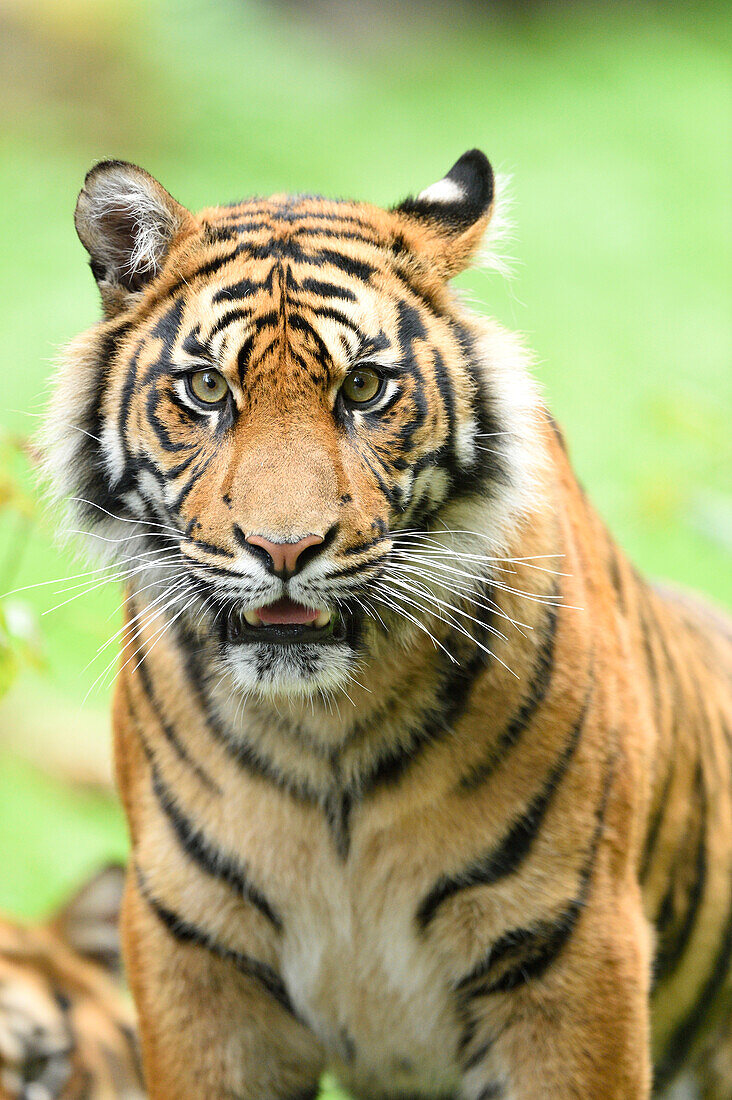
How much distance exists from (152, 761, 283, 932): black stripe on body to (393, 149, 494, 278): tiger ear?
2.49 ft

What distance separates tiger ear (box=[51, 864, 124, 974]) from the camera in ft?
7.65

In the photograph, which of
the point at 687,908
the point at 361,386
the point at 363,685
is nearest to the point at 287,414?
the point at 361,386

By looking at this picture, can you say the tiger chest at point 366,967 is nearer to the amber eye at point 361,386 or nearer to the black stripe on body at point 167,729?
the black stripe on body at point 167,729

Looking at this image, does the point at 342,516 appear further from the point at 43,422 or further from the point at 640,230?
the point at 640,230

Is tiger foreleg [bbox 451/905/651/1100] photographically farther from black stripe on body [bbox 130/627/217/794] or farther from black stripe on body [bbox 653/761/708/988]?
black stripe on body [bbox 130/627/217/794]

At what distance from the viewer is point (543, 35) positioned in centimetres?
782

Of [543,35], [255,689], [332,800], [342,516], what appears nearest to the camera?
[342,516]

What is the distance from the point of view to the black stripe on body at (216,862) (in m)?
1.68

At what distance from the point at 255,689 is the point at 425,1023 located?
22.0 inches

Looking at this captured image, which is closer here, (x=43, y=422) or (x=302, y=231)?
(x=302, y=231)

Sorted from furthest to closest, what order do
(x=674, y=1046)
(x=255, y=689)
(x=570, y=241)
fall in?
(x=570, y=241), (x=674, y=1046), (x=255, y=689)

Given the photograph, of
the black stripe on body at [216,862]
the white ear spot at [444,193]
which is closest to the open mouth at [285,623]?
the black stripe on body at [216,862]

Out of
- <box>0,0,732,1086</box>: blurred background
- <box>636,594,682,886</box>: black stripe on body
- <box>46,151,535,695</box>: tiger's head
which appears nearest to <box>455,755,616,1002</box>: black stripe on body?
<box>636,594,682,886</box>: black stripe on body

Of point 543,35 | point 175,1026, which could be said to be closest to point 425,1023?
point 175,1026
